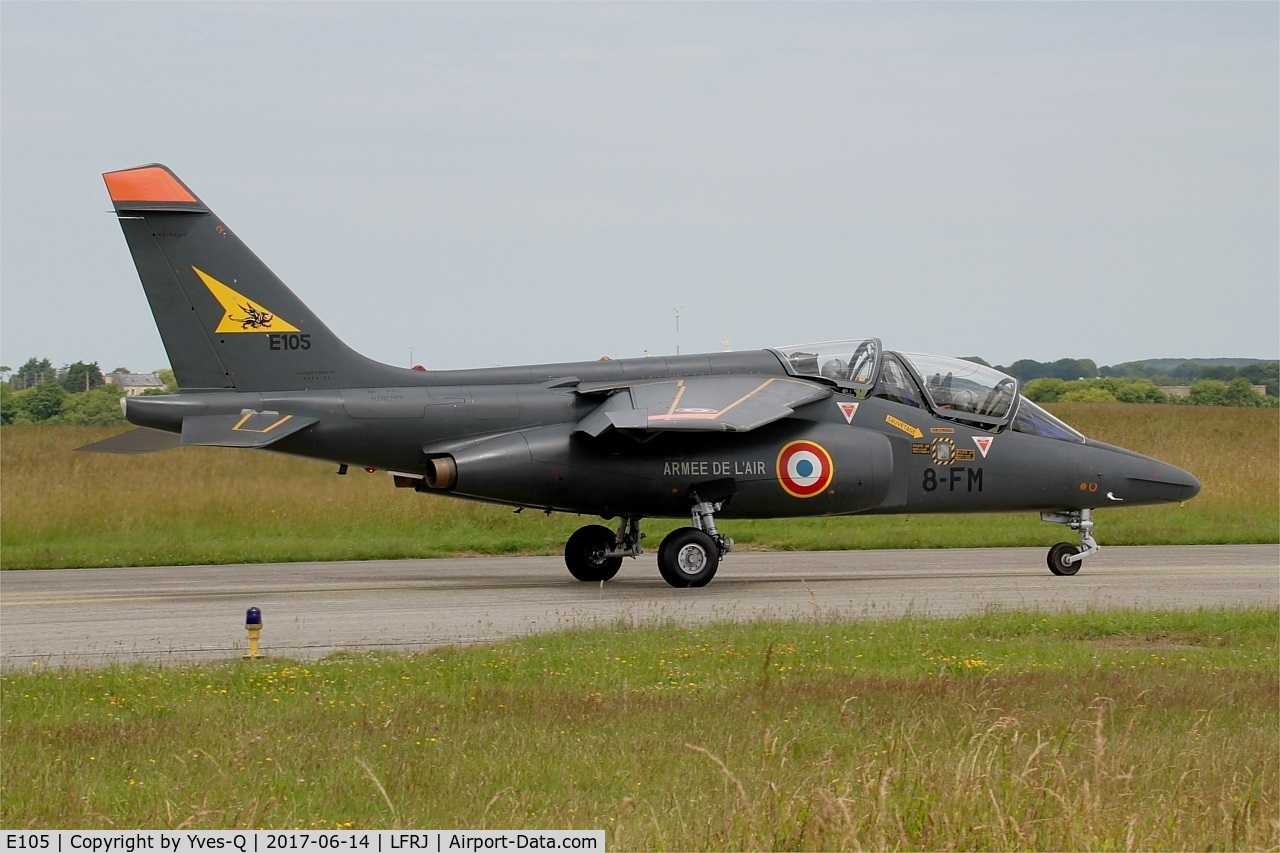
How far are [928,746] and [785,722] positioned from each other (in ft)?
3.43

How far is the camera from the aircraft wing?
55.8 feet

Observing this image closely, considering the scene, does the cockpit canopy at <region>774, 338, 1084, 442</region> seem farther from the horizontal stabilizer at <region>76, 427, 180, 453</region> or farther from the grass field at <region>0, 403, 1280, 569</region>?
the horizontal stabilizer at <region>76, 427, 180, 453</region>

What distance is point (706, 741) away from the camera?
839 cm

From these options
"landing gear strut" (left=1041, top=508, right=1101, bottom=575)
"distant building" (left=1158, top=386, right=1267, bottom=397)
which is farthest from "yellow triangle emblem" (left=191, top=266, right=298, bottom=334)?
"distant building" (left=1158, top=386, right=1267, bottom=397)

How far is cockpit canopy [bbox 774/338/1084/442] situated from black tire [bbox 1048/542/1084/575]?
1.58m

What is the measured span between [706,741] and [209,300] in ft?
36.0

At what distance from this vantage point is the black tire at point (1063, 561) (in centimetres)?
1928

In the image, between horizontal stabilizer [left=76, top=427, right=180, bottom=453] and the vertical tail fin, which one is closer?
the vertical tail fin

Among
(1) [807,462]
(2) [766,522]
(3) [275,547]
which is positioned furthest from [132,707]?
(2) [766,522]

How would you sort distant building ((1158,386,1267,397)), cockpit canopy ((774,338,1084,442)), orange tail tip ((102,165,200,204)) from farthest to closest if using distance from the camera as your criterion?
1. distant building ((1158,386,1267,397))
2. cockpit canopy ((774,338,1084,442))
3. orange tail tip ((102,165,200,204))

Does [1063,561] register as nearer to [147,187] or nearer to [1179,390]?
[147,187]

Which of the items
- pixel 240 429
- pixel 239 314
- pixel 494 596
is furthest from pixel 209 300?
pixel 494 596

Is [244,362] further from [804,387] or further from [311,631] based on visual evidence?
[804,387]
